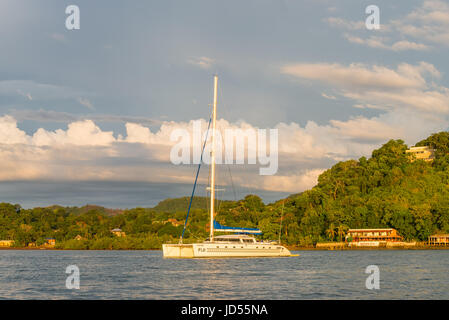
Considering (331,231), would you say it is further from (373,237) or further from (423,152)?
(423,152)

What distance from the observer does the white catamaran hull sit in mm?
62406

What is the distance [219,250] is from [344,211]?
282ft

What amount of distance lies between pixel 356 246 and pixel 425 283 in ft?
313

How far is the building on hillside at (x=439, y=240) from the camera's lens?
124312 millimetres

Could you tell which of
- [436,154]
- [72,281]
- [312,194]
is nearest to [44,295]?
[72,281]

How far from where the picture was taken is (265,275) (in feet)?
145

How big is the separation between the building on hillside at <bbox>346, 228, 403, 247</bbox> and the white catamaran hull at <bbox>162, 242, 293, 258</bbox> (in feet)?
214

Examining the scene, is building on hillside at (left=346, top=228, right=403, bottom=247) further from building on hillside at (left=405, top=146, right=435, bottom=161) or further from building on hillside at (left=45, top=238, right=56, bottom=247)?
building on hillside at (left=45, top=238, right=56, bottom=247)

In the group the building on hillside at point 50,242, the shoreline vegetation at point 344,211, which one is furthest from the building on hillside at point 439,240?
the building on hillside at point 50,242

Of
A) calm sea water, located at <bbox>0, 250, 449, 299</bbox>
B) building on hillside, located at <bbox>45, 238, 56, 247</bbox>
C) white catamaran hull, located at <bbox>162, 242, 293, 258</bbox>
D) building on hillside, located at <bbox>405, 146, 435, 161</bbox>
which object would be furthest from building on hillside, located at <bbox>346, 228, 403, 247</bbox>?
building on hillside, located at <bbox>45, 238, 56, 247</bbox>

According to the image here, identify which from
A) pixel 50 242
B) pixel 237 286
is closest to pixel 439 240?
pixel 237 286

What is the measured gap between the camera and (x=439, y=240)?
125375 millimetres
